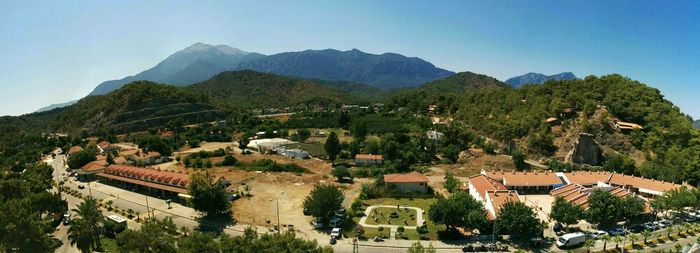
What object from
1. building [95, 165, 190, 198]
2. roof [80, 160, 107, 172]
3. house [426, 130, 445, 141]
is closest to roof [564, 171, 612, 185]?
house [426, 130, 445, 141]

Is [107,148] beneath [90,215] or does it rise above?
above

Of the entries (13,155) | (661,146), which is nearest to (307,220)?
(661,146)

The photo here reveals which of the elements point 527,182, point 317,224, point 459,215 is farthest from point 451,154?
point 317,224

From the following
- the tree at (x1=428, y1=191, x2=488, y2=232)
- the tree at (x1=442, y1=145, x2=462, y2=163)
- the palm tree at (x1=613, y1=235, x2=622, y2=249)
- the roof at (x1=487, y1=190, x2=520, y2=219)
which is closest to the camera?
the palm tree at (x1=613, y1=235, x2=622, y2=249)

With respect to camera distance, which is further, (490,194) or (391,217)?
(490,194)

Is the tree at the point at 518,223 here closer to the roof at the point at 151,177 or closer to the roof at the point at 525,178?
the roof at the point at 525,178

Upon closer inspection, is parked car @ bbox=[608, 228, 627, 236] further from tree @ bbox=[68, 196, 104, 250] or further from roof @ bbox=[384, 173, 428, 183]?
tree @ bbox=[68, 196, 104, 250]

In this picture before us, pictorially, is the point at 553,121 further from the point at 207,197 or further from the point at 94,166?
the point at 94,166
